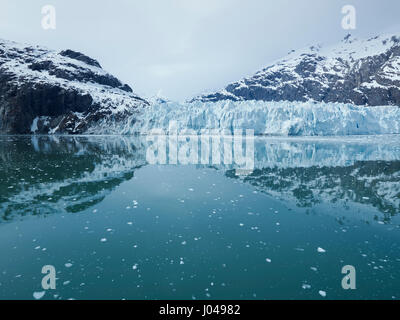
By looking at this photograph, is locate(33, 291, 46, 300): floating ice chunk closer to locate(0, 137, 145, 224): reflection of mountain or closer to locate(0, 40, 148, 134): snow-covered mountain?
locate(0, 137, 145, 224): reflection of mountain

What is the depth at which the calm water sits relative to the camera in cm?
442

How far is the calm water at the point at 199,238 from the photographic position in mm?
4422

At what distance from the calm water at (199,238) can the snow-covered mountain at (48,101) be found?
72003mm

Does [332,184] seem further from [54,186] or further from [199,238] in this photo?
[54,186]

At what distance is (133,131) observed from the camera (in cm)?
6988

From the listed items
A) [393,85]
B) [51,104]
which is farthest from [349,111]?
[393,85]

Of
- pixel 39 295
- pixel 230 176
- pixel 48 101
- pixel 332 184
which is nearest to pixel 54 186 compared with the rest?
pixel 39 295

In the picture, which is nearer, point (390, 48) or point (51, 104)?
point (51, 104)

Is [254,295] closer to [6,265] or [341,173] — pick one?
[6,265]

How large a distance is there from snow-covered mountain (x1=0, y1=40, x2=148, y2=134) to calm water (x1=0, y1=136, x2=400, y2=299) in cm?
7200

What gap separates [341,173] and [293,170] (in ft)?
8.36

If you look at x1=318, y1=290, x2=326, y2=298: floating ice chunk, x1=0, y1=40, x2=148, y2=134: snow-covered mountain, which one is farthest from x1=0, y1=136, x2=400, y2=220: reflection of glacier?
x1=0, y1=40, x2=148, y2=134: snow-covered mountain

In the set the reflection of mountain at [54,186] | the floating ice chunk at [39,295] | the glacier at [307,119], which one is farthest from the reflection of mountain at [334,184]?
the glacier at [307,119]

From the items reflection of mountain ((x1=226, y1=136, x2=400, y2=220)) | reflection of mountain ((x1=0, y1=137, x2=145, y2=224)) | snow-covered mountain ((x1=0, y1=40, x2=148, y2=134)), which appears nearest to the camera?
reflection of mountain ((x1=0, y1=137, x2=145, y2=224))
